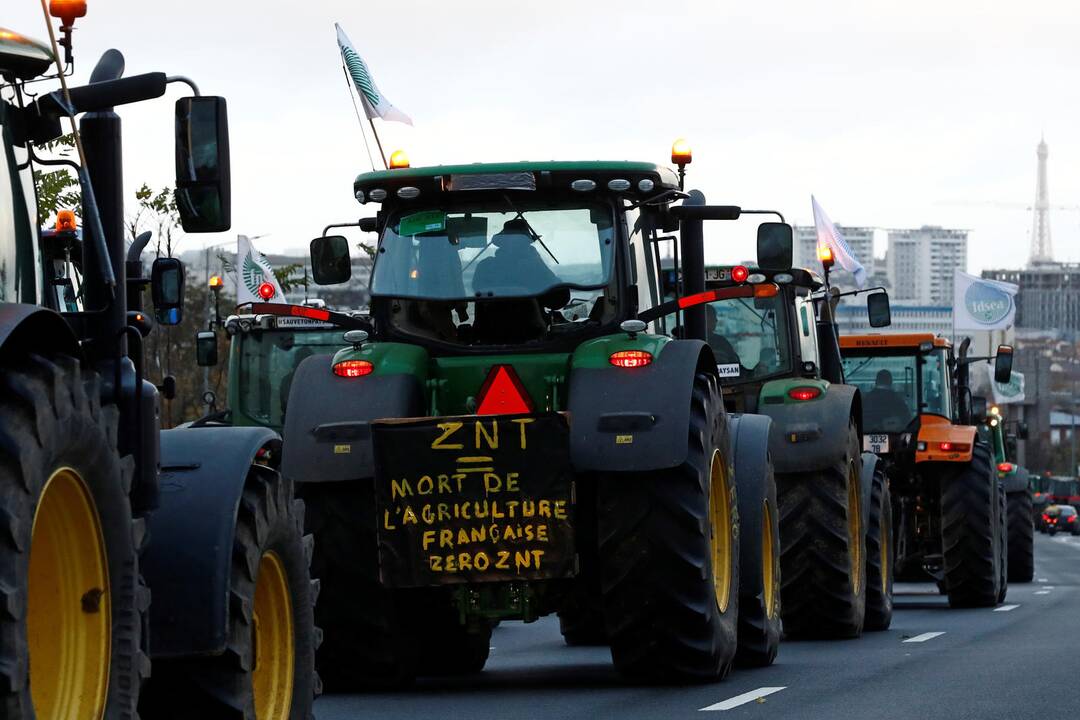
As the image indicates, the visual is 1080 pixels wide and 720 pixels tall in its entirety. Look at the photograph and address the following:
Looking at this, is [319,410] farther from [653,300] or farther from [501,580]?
[653,300]

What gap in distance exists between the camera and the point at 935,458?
2128 cm

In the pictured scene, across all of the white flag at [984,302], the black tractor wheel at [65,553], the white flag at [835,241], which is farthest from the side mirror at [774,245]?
the white flag at [984,302]

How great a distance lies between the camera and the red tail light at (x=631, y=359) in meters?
11.1

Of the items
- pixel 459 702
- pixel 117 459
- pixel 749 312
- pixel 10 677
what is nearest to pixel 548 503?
pixel 459 702

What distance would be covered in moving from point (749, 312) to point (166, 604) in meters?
11.2

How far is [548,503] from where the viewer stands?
10852 millimetres

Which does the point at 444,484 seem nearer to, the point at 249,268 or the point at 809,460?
the point at 809,460

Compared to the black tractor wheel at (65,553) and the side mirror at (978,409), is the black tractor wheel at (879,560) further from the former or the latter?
the black tractor wheel at (65,553)

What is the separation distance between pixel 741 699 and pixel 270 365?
11.2 m

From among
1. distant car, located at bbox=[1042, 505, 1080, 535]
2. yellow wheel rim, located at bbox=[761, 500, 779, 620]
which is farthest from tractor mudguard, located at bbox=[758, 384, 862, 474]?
distant car, located at bbox=[1042, 505, 1080, 535]

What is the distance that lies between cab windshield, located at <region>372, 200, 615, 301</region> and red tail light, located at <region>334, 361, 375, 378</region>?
1.63 ft

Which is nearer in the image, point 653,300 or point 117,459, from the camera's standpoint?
point 117,459

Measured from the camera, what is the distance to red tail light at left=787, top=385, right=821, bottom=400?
1620 cm

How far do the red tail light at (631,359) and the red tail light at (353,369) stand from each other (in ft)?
4.09
